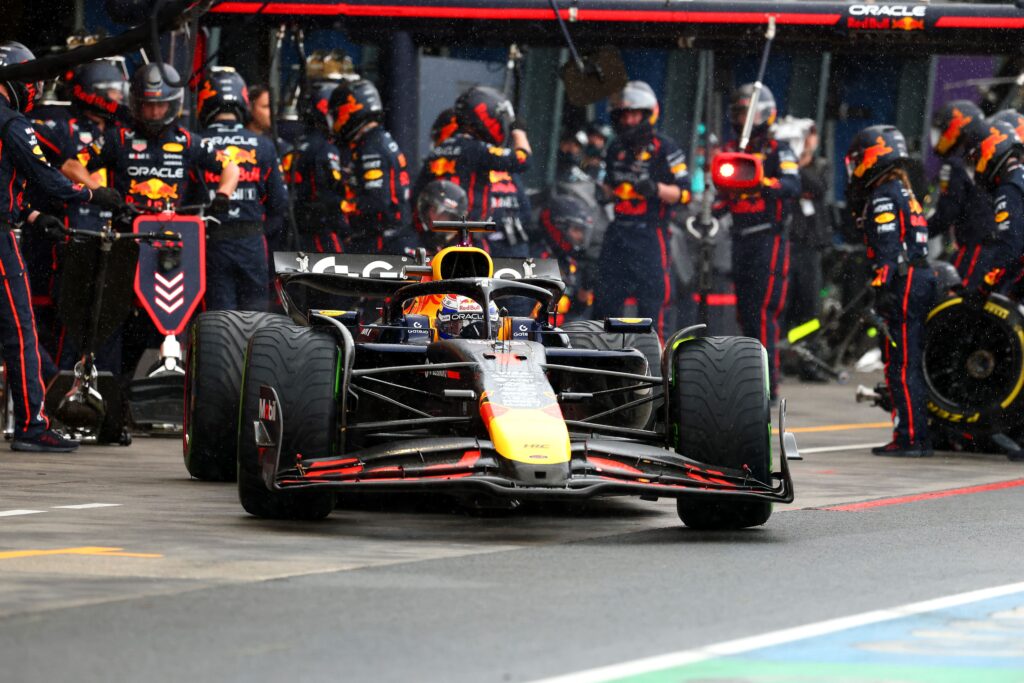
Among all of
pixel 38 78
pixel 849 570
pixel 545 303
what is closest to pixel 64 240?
pixel 38 78

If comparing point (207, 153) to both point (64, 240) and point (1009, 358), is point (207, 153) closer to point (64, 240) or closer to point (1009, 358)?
point (64, 240)

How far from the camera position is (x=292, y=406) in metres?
8.65

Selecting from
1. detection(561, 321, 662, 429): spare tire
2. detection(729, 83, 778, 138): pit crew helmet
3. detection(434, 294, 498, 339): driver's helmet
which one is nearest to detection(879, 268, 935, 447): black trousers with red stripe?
detection(561, 321, 662, 429): spare tire

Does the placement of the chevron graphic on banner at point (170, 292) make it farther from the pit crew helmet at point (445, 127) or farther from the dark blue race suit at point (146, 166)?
the pit crew helmet at point (445, 127)

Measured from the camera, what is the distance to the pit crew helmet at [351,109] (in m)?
16.1

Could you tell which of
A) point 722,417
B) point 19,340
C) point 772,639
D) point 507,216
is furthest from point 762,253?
point 772,639

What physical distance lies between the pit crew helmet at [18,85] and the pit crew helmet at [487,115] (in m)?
4.74

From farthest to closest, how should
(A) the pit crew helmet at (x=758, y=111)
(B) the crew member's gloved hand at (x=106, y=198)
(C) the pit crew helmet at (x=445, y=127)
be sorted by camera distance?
(A) the pit crew helmet at (x=758, y=111) < (C) the pit crew helmet at (x=445, y=127) < (B) the crew member's gloved hand at (x=106, y=198)

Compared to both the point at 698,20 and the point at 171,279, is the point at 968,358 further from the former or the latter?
the point at 171,279

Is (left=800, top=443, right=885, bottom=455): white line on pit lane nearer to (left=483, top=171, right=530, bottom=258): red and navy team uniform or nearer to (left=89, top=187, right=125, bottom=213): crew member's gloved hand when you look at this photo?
(left=483, top=171, right=530, bottom=258): red and navy team uniform

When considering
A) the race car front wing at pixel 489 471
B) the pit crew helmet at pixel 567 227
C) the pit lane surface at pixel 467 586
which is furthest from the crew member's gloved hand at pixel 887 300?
the pit crew helmet at pixel 567 227

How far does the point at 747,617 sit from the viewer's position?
6.56m

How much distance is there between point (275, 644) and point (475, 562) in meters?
1.86

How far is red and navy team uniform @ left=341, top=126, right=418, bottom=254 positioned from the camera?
16.2 meters
